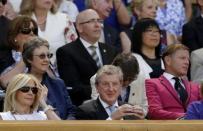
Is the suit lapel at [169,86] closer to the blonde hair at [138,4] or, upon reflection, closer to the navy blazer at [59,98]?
the navy blazer at [59,98]

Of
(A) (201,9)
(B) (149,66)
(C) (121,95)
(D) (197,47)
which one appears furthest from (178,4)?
(C) (121,95)

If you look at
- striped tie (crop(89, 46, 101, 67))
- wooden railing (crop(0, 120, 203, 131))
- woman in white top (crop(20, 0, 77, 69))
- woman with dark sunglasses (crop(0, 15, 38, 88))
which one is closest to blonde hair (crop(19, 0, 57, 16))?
woman in white top (crop(20, 0, 77, 69))

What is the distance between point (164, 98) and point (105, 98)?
1.03 metres

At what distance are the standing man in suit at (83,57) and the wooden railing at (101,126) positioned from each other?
3.73 metres

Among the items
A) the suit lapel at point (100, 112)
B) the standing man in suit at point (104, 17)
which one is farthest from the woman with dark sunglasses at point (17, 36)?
the standing man in suit at point (104, 17)

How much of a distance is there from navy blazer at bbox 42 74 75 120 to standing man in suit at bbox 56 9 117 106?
855 mm

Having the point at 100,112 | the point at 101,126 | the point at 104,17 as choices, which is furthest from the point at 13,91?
the point at 104,17

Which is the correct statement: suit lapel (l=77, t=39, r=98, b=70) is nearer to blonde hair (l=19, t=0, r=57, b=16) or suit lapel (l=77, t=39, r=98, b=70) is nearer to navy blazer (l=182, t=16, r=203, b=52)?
blonde hair (l=19, t=0, r=57, b=16)

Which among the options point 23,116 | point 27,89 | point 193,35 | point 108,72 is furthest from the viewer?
point 193,35

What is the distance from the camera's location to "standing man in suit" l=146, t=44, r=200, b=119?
1142 cm

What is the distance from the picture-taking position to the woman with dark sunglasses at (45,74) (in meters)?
11.0

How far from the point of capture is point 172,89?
11656 millimetres

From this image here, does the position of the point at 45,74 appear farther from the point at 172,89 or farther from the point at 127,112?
the point at 172,89

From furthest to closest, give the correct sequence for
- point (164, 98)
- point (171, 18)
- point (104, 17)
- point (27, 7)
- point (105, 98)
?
point (171, 18), point (104, 17), point (27, 7), point (164, 98), point (105, 98)
